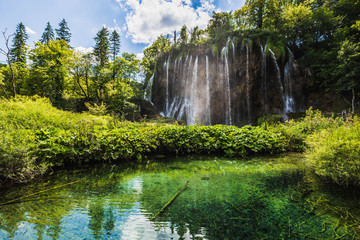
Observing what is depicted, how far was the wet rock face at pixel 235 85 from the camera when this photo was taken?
19156mm

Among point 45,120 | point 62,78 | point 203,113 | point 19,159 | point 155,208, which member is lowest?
point 155,208

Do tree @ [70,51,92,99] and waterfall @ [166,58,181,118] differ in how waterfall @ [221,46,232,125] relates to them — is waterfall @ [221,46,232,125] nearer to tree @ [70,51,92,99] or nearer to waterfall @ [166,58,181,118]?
waterfall @ [166,58,181,118]

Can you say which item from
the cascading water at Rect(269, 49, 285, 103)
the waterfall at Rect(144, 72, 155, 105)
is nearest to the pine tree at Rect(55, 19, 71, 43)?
the waterfall at Rect(144, 72, 155, 105)

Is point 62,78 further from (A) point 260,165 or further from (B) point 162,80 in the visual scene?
(A) point 260,165

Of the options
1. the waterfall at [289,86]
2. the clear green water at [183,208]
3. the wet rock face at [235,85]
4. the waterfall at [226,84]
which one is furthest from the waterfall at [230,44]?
the clear green water at [183,208]

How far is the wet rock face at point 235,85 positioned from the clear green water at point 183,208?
1651 centimetres

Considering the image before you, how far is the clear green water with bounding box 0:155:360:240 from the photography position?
1.56 m

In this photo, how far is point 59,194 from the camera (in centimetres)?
236

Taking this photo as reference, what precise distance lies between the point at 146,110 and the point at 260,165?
1945 cm

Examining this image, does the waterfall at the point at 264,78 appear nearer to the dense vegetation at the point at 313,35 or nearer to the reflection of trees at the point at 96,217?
the dense vegetation at the point at 313,35

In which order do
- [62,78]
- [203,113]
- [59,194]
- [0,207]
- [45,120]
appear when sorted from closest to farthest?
[0,207], [59,194], [45,120], [62,78], [203,113]

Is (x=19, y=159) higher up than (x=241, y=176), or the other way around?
(x=19, y=159)

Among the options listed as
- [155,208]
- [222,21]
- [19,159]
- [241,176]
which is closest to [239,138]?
[241,176]

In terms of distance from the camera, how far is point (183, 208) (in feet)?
6.71
